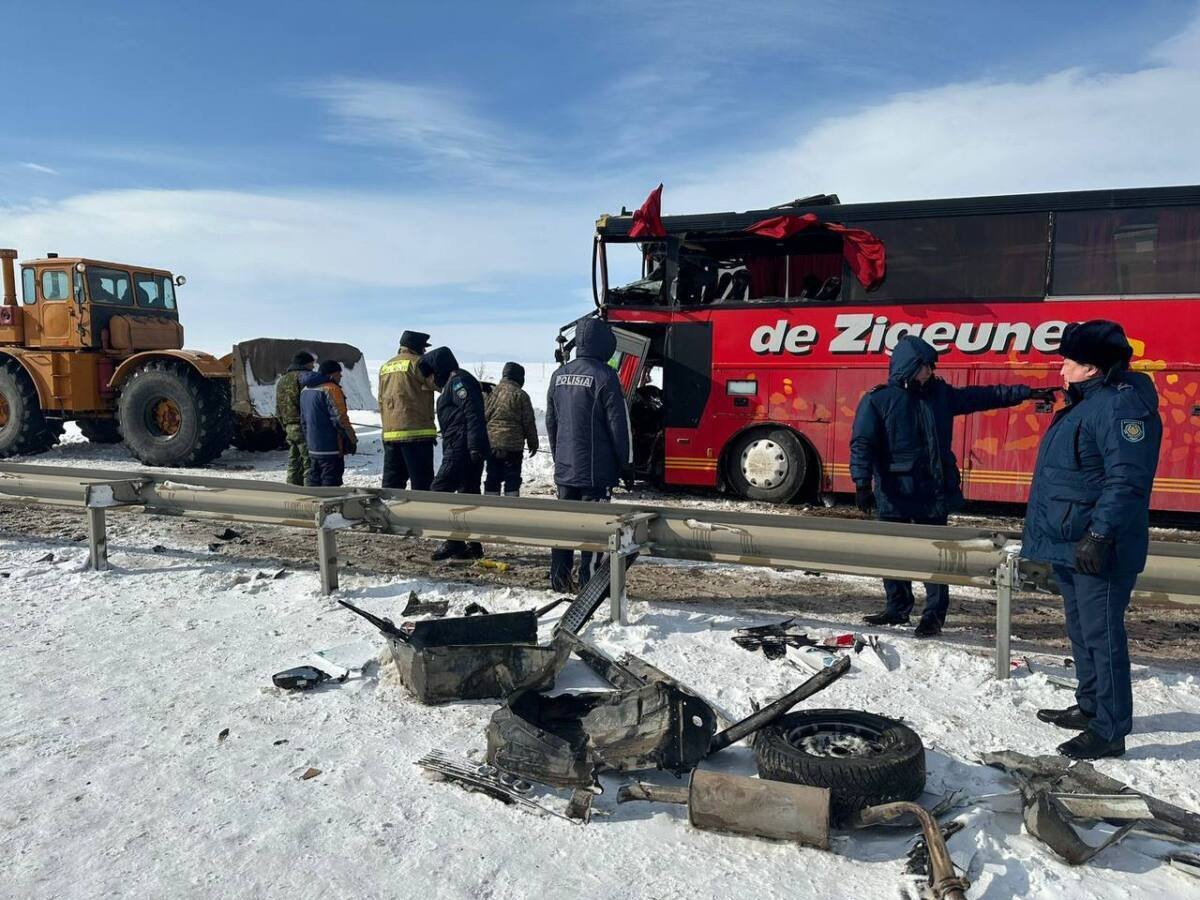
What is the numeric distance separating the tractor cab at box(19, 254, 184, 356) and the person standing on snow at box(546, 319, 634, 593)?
1080cm

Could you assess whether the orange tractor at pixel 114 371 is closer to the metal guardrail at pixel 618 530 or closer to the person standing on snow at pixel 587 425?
Result: the metal guardrail at pixel 618 530

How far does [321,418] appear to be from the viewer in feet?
25.5

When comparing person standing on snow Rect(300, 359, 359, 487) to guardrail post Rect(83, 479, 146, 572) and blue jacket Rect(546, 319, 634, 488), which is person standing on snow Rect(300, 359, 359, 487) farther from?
blue jacket Rect(546, 319, 634, 488)

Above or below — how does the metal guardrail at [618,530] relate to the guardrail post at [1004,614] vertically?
above

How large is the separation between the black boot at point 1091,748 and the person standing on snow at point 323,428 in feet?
21.1

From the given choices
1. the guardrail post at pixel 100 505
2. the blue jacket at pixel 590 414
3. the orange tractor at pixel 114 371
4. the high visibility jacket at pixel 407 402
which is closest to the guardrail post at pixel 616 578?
the blue jacket at pixel 590 414

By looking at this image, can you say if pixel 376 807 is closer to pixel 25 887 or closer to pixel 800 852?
pixel 25 887

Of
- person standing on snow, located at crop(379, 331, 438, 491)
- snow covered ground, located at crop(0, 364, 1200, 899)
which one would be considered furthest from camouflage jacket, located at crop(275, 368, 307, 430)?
snow covered ground, located at crop(0, 364, 1200, 899)

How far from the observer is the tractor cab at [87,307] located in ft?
42.8

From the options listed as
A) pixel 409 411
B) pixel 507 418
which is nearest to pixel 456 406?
pixel 409 411

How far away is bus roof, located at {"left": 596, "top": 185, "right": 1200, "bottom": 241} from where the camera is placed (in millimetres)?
7979

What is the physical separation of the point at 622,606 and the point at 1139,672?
8.64ft

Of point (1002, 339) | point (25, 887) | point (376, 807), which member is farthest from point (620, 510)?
point (1002, 339)

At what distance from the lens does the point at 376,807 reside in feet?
9.40
